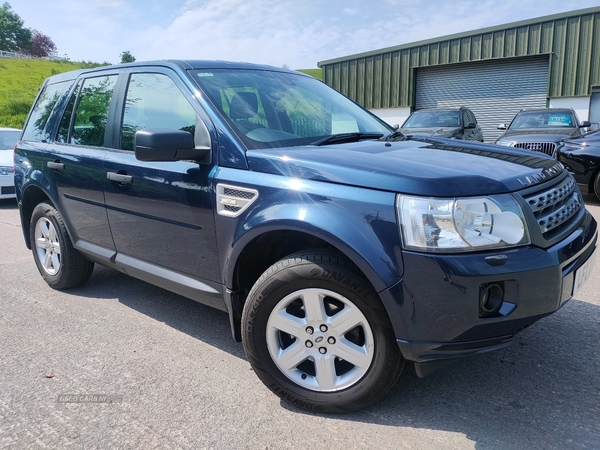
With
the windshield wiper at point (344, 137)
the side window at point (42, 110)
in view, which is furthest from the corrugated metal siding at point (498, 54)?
the side window at point (42, 110)

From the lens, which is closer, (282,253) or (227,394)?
(227,394)

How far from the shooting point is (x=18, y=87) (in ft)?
118

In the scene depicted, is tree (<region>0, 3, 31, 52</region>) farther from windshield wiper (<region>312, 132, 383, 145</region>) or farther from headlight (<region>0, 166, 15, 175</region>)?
windshield wiper (<region>312, 132, 383, 145</region>)

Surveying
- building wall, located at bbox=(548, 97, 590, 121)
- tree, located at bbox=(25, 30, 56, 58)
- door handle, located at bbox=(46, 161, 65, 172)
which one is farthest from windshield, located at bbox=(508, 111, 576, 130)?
tree, located at bbox=(25, 30, 56, 58)

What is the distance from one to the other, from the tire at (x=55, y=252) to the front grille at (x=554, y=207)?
11.4ft

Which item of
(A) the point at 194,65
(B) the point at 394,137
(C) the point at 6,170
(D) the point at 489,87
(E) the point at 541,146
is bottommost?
(C) the point at 6,170

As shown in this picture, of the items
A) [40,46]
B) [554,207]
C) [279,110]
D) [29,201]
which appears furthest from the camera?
[40,46]

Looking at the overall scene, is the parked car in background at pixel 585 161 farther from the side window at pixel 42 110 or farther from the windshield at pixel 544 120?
the side window at pixel 42 110

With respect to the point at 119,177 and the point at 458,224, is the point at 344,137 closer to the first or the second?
the point at 458,224

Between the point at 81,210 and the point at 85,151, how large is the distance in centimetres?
46

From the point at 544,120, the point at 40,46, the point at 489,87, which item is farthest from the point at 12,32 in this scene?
the point at 544,120

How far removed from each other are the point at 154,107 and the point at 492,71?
18535mm

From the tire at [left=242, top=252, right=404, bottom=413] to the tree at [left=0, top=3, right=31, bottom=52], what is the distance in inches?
3872

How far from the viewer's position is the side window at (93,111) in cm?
360
